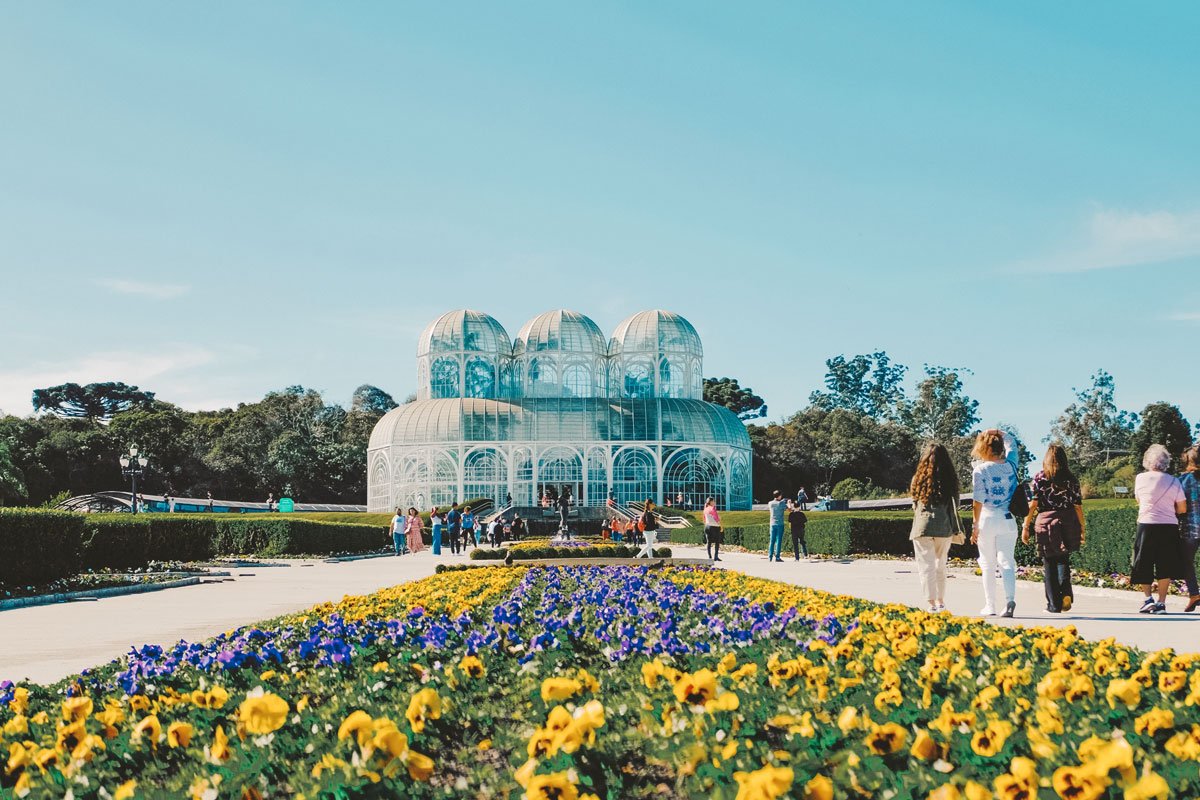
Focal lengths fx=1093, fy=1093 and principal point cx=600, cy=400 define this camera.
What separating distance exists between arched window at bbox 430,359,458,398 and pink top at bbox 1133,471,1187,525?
47345mm

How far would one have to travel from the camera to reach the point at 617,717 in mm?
3883

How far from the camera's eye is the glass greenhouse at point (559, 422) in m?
52.4

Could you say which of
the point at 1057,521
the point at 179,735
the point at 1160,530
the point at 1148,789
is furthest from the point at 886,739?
the point at 1160,530

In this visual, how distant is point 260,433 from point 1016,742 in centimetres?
6773

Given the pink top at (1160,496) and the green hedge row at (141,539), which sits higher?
the pink top at (1160,496)

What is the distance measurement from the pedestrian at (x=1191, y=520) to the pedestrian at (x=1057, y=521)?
108 cm

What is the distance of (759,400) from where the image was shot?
93562 mm

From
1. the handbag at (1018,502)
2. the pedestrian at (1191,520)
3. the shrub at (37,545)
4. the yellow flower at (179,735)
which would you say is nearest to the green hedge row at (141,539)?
the shrub at (37,545)

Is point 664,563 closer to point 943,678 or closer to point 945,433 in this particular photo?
point 943,678

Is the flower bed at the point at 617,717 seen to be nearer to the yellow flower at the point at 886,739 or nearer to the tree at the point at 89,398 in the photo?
the yellow flower at the point at 886,739

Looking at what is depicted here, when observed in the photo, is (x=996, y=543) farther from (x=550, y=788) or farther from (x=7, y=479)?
(x=7, y=479)

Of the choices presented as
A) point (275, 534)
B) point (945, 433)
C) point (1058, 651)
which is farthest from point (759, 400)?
point (1058, 651)

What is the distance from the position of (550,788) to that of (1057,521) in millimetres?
8695

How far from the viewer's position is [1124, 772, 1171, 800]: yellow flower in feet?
8.16
